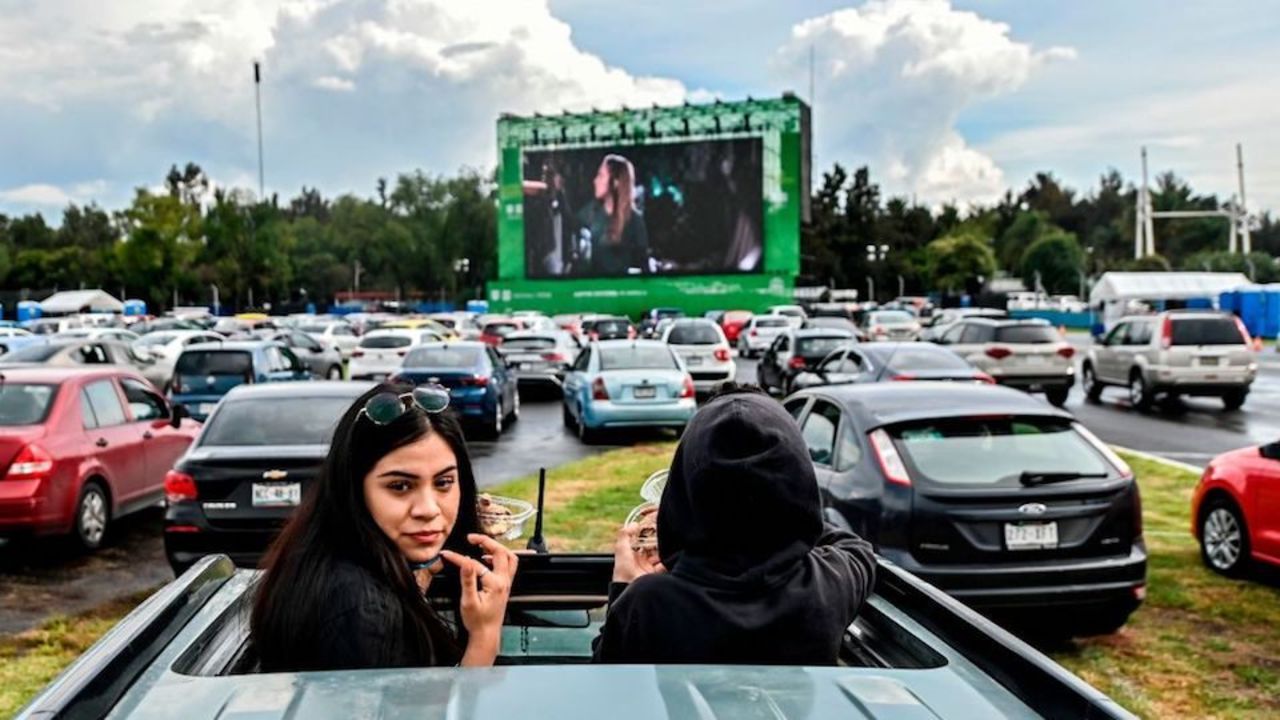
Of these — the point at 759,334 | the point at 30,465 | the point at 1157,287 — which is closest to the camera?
the point at 30,465

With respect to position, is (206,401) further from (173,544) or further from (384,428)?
(384,428)

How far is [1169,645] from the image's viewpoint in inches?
280

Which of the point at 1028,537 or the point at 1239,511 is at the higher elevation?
the point at 1028,537

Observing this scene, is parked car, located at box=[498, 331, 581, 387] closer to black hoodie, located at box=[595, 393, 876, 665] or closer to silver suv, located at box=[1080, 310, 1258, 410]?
silver suv, located at box=[1080, 310, 1258, 410]

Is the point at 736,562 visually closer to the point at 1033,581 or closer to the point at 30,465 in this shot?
the point at 1033,581

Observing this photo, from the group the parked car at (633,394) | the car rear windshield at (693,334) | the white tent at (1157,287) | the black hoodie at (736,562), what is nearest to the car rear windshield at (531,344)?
the car rear windshield at (693,334)

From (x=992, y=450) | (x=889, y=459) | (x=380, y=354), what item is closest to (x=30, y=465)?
(x=889, y=459)

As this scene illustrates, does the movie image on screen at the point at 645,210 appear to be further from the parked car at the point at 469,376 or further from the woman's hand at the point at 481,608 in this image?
the woman's hand at the point at 481,608

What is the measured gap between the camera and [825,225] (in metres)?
119

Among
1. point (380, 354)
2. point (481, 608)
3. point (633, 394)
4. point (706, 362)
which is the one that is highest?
point (481, 608)

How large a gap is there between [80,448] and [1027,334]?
61.9ft

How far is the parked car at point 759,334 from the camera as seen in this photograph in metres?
38.8

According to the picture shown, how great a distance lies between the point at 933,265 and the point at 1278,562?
106296 mm

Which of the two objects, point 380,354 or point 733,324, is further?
point 733,324
